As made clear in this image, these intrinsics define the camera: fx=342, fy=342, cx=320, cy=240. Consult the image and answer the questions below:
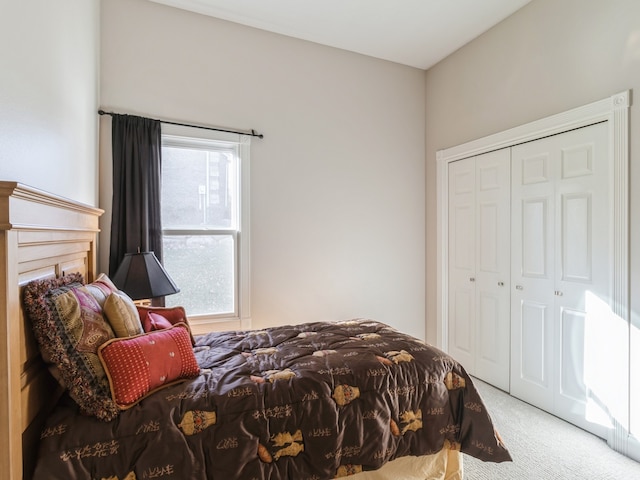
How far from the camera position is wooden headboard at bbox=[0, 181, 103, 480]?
91cm

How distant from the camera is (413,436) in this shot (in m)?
1.63

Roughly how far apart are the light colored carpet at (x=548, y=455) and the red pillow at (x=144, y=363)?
168cm

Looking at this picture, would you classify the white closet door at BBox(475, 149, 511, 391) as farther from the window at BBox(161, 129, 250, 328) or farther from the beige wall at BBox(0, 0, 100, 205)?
the beige wall at BBox(0, 0, 100, 205)

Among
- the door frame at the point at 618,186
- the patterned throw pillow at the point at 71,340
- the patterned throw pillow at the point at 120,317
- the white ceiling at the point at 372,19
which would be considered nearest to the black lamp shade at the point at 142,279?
the patterned throw pillow at the point at 120,317

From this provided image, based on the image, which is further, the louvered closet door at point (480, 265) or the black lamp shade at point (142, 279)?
the louvered closet door at point (480, 265)

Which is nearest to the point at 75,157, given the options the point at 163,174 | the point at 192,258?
the point at 163,174

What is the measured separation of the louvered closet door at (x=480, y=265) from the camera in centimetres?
298

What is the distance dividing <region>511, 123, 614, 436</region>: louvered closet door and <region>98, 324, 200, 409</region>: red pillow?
8.35ft

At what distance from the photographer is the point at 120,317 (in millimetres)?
1405

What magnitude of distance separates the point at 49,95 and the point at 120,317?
1.04 metres

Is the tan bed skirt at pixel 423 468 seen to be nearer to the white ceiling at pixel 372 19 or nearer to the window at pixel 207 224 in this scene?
the window at pixel 207 224

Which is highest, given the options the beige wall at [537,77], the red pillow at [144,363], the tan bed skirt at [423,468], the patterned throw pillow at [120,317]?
the beige wall at [537,77]

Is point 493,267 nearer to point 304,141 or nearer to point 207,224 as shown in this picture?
point 304,141

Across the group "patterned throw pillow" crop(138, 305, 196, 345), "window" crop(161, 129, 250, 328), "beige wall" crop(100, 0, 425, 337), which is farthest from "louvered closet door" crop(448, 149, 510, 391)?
"patterned throw pillow" crop(138, 305, 196, 345)
